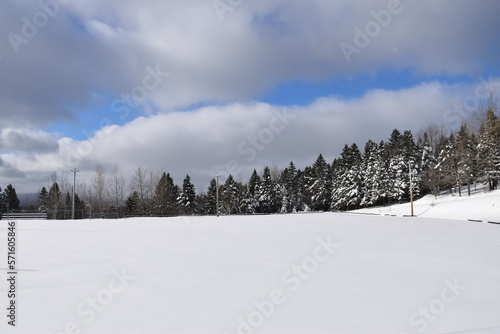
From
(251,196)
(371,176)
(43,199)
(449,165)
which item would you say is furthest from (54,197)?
(449,165)

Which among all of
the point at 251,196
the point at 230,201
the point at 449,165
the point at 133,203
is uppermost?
the point at 449,165

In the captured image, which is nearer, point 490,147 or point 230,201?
point 490,147

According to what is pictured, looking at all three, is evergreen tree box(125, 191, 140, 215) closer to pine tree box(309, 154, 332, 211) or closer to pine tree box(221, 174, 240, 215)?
pine tree box(221, 174, 240, 215)

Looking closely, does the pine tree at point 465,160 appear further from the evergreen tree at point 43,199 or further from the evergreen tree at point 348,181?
the evergreen tree at point 43,199

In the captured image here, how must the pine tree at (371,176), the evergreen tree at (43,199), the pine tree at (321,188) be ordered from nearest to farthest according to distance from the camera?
1. the pine tree at (371,176)
2. the evergreen tree at (43,199)
3. the pine tree at (321,188)

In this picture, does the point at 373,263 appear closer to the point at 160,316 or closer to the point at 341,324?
the point at 341,324

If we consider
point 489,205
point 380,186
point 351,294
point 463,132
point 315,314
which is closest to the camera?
point 315,314

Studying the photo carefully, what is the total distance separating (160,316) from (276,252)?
19.1 feet

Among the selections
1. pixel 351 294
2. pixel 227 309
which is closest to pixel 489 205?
pixel 351 294

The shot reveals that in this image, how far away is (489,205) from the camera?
102ft

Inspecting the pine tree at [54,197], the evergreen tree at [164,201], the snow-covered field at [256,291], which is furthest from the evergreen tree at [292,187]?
the snow-covered field at [256,291]

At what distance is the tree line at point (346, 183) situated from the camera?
48.1 m

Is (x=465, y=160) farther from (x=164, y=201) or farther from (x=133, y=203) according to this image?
(x=133, y=203)

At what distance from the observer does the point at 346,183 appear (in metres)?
63.8
